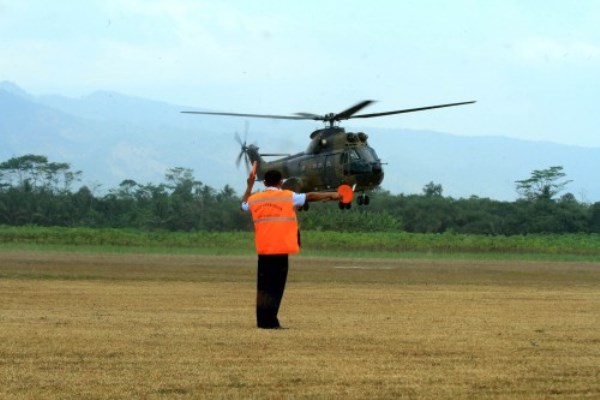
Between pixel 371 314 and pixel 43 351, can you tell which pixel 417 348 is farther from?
pixel 371 314

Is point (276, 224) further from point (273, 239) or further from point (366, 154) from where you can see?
point (366, 154)

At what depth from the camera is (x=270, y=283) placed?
50.5 feet

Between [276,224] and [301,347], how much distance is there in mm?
2606

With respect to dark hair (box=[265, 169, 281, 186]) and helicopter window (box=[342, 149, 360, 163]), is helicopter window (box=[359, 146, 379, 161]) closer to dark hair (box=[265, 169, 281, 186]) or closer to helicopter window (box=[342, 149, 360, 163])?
helicopter window (box=[342, 149, 360, 163])

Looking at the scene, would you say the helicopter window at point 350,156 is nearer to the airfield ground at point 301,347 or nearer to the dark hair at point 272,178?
the airfield ground at point 301,347

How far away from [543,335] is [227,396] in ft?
19.3

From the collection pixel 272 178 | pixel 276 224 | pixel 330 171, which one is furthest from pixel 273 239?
pixel 330 171

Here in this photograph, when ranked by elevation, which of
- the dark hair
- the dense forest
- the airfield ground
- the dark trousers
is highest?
the dense forest

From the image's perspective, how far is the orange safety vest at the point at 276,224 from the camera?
1521 cm

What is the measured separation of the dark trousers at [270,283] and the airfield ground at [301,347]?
1.29 feet

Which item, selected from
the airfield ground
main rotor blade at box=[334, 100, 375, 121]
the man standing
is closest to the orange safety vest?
the man standing

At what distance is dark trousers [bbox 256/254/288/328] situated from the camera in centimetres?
1529

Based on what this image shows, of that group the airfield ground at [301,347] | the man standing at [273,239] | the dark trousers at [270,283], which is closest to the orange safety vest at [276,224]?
the man standing at [273,239]

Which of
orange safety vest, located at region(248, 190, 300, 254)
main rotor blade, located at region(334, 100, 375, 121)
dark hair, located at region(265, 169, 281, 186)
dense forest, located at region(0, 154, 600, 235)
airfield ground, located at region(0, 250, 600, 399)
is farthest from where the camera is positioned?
dense forest, located at region(0, 154, 600, 235)
